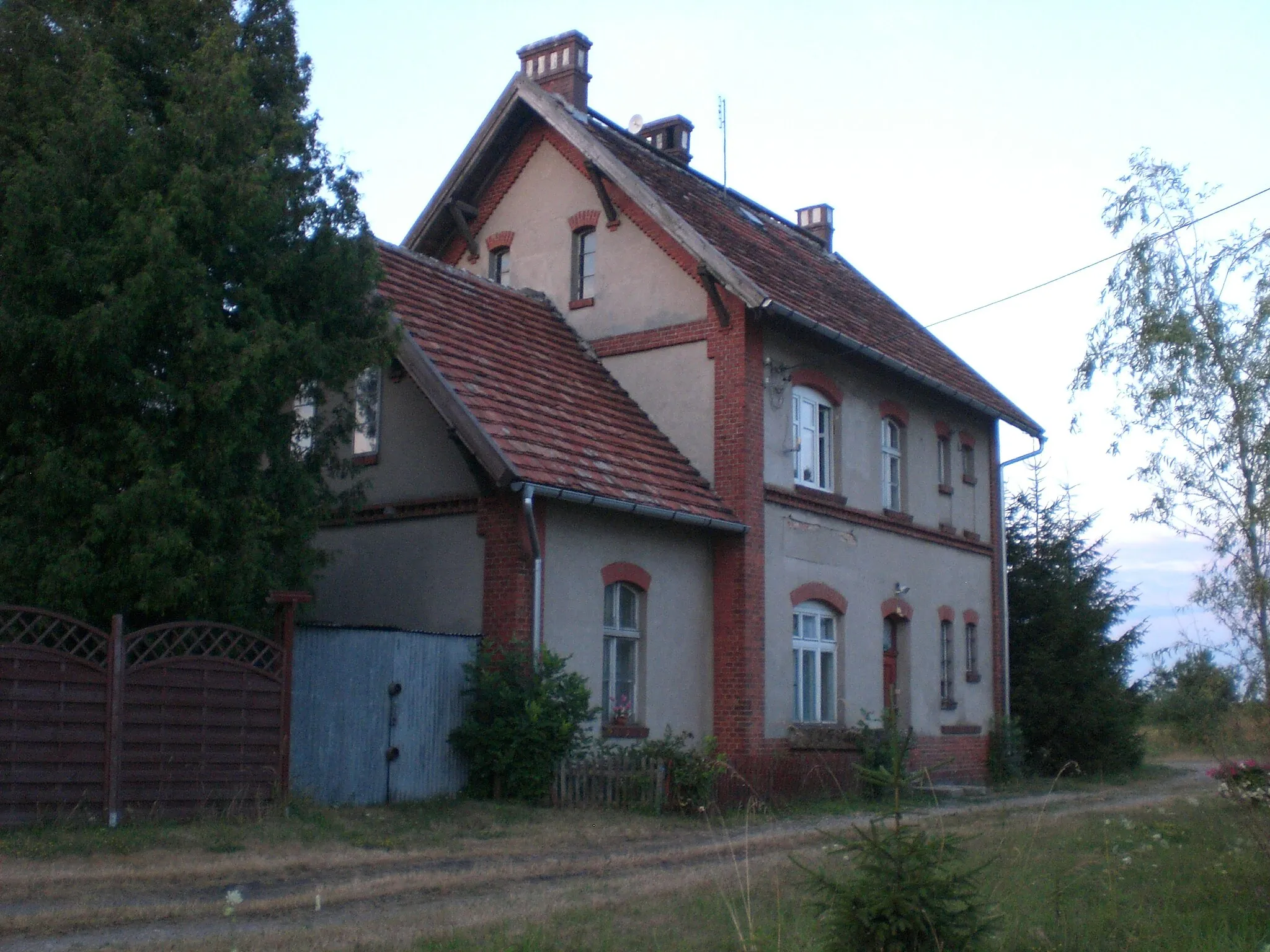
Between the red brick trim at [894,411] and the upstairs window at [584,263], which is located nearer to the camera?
the upstairs window at [584,263]

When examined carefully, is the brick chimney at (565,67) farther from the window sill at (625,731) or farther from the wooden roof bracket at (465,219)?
the window sill at (625,731)

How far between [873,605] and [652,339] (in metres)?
5.50

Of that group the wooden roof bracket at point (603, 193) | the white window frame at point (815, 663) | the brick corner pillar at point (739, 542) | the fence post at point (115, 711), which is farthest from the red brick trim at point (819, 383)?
the fence post at point (115, 711)

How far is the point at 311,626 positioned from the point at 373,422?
Result: 4132 mm

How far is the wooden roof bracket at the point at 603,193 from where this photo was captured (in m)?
18.9

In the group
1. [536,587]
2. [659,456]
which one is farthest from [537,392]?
[536,587]

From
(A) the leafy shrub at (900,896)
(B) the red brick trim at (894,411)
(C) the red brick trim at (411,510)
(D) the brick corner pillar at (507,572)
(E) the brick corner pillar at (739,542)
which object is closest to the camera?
(A) the leafy shrub at (900,896)

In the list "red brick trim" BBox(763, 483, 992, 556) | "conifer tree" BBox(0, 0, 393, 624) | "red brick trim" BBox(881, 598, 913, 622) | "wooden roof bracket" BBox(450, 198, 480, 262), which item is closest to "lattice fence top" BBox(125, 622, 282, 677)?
"conifer tree" BBox(0, 0, 393, 624)

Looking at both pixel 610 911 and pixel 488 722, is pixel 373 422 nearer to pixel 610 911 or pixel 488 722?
pixel 488 722

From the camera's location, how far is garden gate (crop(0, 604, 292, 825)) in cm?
1020

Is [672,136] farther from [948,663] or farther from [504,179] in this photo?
[948,663]

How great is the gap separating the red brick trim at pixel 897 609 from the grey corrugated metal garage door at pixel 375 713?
8.24 m

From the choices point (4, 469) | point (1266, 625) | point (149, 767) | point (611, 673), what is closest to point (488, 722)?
point (611, 673)

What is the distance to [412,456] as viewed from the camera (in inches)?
630
